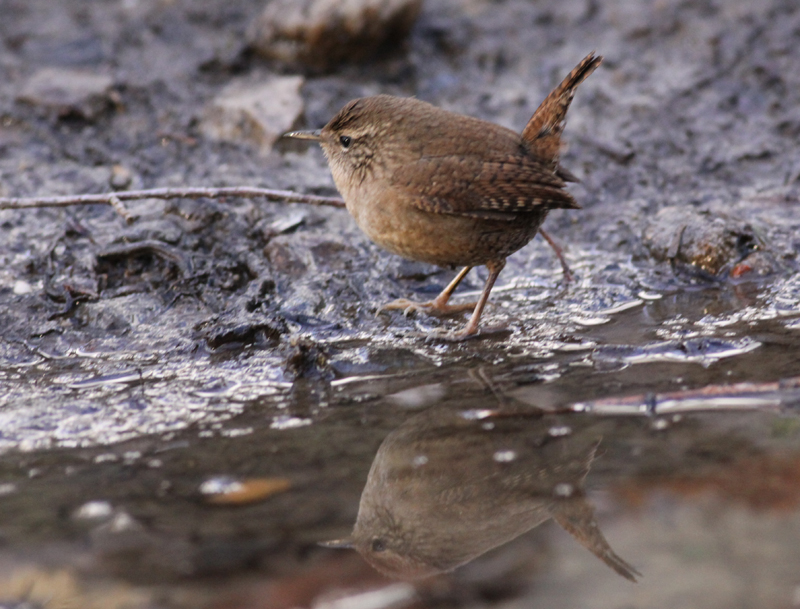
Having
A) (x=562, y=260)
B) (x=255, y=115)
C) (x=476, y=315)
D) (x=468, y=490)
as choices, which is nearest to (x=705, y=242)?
(x=562, y=260)

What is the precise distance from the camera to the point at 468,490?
283 centimetres

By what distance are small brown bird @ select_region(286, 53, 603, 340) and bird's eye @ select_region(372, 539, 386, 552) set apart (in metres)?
1.70

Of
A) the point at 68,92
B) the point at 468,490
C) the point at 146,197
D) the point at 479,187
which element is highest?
the point at 68,92

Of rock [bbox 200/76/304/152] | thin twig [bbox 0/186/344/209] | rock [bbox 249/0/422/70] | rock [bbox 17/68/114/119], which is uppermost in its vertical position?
rock [bbox 249/0/422/70]

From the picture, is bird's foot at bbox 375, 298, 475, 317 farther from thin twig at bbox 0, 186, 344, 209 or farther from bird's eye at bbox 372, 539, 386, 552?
bird's eye at bbox 372, 539, 386, 552

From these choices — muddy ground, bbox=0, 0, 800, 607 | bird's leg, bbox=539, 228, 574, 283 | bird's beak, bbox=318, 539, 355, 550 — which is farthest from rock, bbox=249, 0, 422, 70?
bird's beak, bbox=318, 539, 355, 550

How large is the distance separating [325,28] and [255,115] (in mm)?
973

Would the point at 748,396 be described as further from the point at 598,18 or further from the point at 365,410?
the point at 598,18

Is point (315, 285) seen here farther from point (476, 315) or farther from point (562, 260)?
point (562, 260)

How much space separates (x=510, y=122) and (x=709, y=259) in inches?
74.7

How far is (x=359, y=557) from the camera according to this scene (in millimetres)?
2496

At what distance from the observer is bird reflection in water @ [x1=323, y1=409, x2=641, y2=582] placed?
100.0 inches

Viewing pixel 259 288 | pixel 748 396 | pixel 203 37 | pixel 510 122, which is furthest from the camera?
pixel 203 37

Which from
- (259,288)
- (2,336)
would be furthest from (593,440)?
(2,336)
